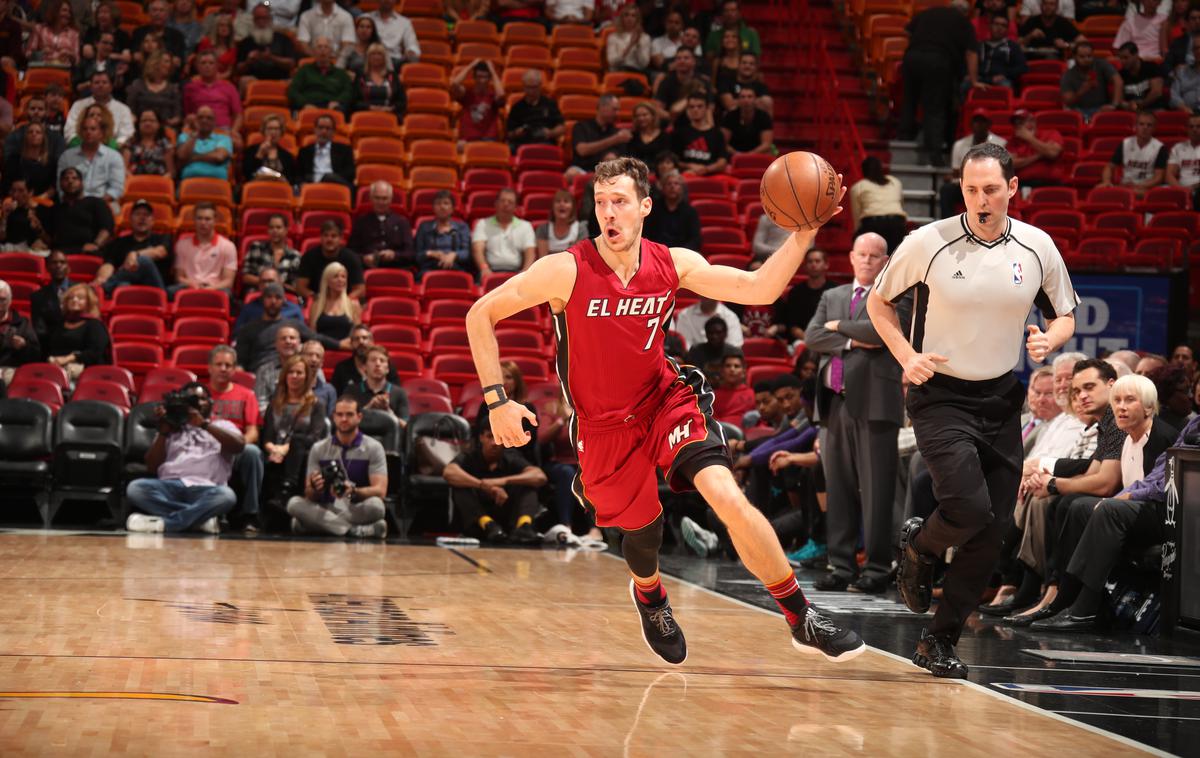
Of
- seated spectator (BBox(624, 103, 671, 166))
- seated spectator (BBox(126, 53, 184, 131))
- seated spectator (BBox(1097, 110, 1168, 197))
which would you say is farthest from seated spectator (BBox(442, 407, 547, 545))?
seated spectator (BBox(1097, 110, 1168, 197))

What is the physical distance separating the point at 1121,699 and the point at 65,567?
5.39m

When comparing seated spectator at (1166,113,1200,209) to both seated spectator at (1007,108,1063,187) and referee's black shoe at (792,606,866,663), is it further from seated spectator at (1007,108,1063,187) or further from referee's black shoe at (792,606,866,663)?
A: referee's black shoe at (792,606,866,663)

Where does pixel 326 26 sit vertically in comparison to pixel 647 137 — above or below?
above

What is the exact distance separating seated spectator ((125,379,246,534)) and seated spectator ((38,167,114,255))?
3340 mm

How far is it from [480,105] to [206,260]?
3688 millimetres

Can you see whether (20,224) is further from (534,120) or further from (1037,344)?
(1037,344)

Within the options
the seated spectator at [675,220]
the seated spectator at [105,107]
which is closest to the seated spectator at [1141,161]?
the seated spectator at [675,220]

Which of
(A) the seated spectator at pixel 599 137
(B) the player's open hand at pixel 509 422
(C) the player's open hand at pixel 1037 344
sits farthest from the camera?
(A) the seated spectator at pixel 599 137

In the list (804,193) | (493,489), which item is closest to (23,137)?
(493,489)

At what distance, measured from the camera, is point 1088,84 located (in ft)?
49.3

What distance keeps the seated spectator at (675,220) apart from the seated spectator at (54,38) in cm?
675

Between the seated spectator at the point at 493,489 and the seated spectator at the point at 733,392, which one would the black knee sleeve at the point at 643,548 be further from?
the seated spectator at the point at 733,392

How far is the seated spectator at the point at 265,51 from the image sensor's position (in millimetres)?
14984

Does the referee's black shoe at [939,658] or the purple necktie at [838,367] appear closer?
the referee's black shoe at [939,658]
